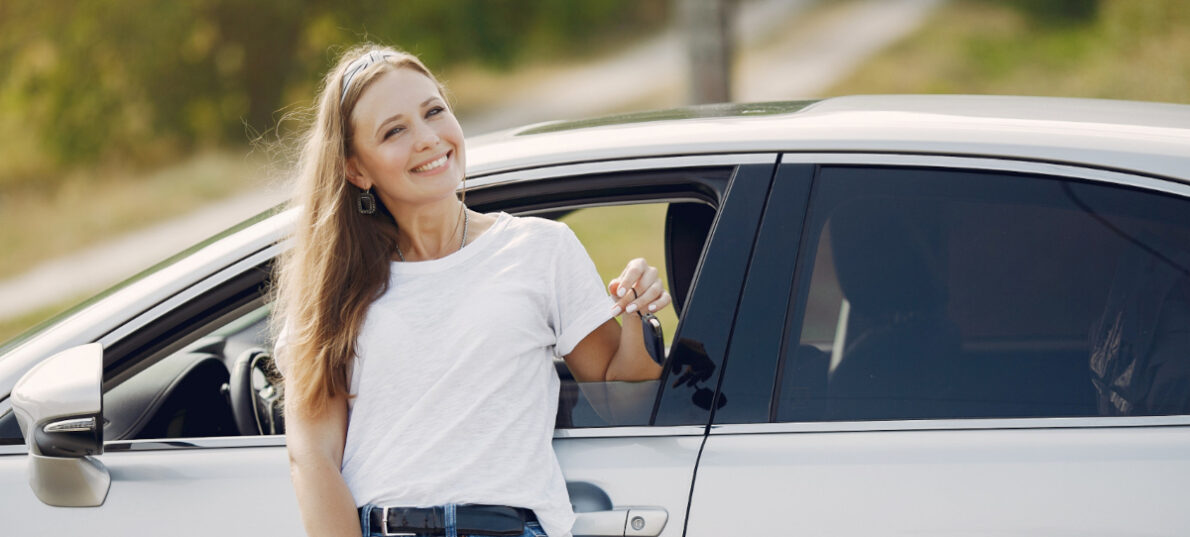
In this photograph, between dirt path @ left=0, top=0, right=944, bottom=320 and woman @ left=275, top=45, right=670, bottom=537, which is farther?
dirt path @ left=0, top=0, right=944, bottom=320

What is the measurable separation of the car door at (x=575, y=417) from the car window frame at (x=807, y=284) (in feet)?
0.12

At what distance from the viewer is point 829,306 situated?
208cm

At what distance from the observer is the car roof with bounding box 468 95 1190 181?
1873mm

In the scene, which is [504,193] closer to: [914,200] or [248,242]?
[248,242]

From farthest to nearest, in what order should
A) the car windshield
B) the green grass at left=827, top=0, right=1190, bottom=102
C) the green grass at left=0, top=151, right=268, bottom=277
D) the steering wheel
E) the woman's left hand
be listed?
the green grass at left=827, top=0, right=1190, bottom=102 < the green grass at left=0, top=151, right=268, bottom=277 < the steering wheel < the car windshield < the woman's left hand

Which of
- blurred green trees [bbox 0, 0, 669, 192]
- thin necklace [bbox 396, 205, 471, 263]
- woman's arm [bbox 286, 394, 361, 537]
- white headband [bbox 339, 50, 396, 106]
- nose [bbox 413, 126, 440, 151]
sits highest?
blurred green trees [bbox 0, 0, 669, 192]

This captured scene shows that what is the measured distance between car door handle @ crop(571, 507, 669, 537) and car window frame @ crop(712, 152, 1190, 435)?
0.17m

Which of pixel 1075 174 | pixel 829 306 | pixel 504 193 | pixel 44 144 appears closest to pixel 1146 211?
pixel 1075 174

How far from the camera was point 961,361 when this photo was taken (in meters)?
1.89

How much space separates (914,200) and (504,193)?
2.43 feet

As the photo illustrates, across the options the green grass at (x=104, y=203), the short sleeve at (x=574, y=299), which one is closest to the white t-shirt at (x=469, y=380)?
the short sleeve at (x=574, y=299)

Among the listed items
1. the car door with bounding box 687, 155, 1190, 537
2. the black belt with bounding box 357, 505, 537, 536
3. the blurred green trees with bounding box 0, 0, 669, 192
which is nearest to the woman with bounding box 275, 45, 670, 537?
the black belt with bounding box 357, 505, 537, 536

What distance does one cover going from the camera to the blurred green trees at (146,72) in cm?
1295

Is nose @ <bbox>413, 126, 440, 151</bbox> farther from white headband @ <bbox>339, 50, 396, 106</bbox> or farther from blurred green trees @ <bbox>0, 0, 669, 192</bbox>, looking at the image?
blurred green trees @ <bbox>0, 0, 669, 192</bbox>
